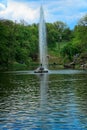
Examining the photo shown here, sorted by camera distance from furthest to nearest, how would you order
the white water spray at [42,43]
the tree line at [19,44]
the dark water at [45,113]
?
the tree line at [19,44], the white water spray at [42,43], the dark water at [45,113]

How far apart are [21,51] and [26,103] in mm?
92425

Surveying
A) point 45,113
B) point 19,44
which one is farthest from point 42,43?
point 45,113

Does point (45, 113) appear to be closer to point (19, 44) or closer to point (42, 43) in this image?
point (42, 43)

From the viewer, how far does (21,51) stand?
118m

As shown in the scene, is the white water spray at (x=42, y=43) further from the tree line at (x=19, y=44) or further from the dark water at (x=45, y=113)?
the dark water at (x=45, y=113)

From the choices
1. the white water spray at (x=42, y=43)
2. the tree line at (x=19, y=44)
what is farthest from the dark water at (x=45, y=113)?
the tree line at (x=19, y=44)

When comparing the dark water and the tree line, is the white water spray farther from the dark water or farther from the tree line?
the dark water

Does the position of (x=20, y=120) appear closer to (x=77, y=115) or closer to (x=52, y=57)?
(x=77, y=115)

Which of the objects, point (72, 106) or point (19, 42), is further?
point (19, 42)

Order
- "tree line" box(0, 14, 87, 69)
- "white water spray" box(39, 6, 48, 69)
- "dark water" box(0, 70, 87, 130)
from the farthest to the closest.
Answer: "tree line" box(0, 14, 87, 69), "white water spray" box(39, 6, 48, 69), "dark water" box(0, 70, 87, 130)

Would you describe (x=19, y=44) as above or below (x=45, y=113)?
above

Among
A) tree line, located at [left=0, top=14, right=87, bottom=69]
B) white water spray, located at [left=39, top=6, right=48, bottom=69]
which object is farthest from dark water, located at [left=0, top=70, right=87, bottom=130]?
tree line, located at [left=0, top=14, right=87, bottom=69]

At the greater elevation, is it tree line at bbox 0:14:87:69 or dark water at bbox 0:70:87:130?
tree line at bbox 0:14:87:69

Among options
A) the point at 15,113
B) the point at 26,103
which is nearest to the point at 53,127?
the point at 15,113
